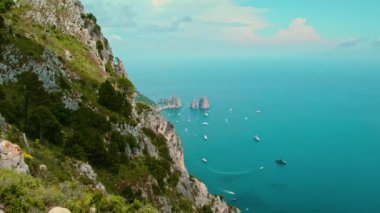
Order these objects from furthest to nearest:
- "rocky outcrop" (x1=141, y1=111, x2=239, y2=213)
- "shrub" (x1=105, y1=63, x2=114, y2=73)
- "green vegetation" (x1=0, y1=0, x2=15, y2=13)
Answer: "shrub" (x1=105, y1=63, x2=114, y2=73)
"rocky outcrop" (x1=141, y1=111, x2=239, y2=213)
"green vegetation" (x1=0, y1=0, x2=15, y2=13)

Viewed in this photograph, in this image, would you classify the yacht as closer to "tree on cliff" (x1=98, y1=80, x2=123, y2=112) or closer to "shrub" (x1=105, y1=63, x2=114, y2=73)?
"shrub" (x1=105, y1=63, x2=114, y2=73)

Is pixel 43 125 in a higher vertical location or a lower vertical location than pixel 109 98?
lower

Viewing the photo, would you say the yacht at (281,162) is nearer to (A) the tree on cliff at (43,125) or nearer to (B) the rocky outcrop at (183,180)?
(B) the rocky outcrop at (183,180)

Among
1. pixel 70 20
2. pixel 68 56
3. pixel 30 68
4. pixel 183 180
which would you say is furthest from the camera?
pixel 70 20

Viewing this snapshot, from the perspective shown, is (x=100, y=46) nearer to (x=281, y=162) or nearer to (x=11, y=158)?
(x=11, y=158)

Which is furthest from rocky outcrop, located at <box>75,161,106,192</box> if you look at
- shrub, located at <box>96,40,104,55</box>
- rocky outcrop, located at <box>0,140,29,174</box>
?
shrub, located at <box>96,40,104,55</box>

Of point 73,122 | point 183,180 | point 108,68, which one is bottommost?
point 73,122

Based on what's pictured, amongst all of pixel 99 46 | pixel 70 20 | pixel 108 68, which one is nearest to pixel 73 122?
pixel 108 68

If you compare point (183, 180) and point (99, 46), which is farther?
point (99, 46)
